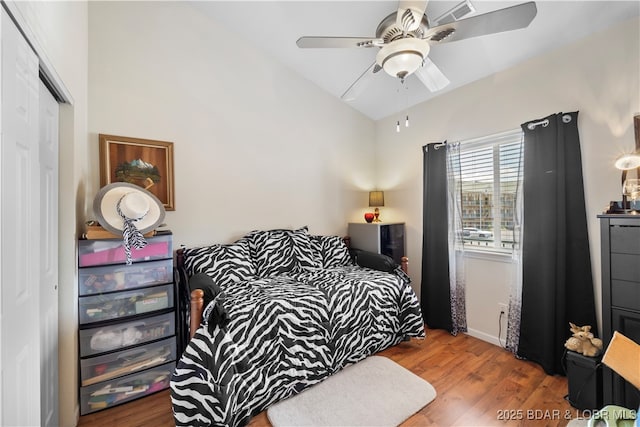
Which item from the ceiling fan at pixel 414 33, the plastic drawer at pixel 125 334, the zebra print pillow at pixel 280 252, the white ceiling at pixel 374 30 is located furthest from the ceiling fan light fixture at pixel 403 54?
the plastic drawer at pixel 125 334

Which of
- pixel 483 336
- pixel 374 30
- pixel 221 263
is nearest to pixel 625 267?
pixel 483 336

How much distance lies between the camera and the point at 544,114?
7.25ft

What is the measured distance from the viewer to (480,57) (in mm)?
2332

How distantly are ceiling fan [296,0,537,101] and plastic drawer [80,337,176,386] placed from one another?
92.4 inches

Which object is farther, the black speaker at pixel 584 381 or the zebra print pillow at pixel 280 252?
the zebra print pillow at pixel 280 252

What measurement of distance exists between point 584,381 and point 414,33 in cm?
244

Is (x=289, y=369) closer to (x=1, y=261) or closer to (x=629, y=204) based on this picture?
(x=1, y=261)

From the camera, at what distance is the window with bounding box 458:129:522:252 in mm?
2465

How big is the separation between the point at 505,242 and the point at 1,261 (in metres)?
3.26

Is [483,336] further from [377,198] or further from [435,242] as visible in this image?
[377,198]

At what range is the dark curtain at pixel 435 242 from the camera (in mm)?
2844

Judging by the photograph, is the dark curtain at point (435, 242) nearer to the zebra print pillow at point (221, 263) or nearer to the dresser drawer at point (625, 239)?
the dresser drawer at point (625, 239)

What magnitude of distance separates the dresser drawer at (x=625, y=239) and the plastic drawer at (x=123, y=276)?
2902 mm

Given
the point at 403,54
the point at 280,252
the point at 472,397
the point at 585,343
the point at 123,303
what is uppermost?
the point at 403,54
